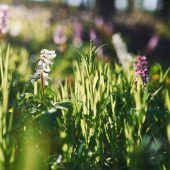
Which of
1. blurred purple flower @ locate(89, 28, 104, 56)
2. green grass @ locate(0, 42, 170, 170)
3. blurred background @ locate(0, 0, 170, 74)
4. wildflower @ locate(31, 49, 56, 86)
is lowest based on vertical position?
green grass @ locate(0, 42, 170, 170)

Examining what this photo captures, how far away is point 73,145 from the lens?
195 cm

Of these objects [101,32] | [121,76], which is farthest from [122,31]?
[121,76]

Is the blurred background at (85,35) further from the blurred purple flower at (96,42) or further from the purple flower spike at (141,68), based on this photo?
the purple flower spike at (141,68)

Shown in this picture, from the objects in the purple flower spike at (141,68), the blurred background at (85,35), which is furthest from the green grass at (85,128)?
the blurred background at (85,35)

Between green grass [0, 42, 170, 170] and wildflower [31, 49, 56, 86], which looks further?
wildflower [31, 49, 56, 86]

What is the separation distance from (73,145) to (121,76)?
70 centimetres

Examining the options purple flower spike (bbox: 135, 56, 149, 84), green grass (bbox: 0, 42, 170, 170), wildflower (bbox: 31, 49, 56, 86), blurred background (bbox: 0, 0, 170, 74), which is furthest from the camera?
blurred background (bbox: 0, 0, 170, 74)

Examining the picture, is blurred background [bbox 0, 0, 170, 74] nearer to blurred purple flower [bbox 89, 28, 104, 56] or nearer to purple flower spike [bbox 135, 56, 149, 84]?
blurred purple flower [bbox 89, 28, 104, 56]

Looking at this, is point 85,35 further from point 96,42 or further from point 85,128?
point 85,128

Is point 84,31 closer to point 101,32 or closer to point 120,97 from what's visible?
point 101,32

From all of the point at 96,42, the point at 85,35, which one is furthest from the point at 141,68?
the point at 85,35

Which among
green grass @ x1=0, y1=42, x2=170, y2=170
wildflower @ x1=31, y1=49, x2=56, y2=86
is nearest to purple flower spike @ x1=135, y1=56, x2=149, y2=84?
green grass @ x1=0, y1=42, x2=170, y2=170

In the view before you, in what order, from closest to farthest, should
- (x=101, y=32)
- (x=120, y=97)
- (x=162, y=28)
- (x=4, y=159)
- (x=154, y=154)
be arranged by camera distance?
(x=4, y=159) < (x=154, y=154) < (x=120, y=97) < (x=101, y=32) < (x=162, y=28)

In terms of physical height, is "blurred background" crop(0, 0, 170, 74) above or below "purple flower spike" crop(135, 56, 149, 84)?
above
